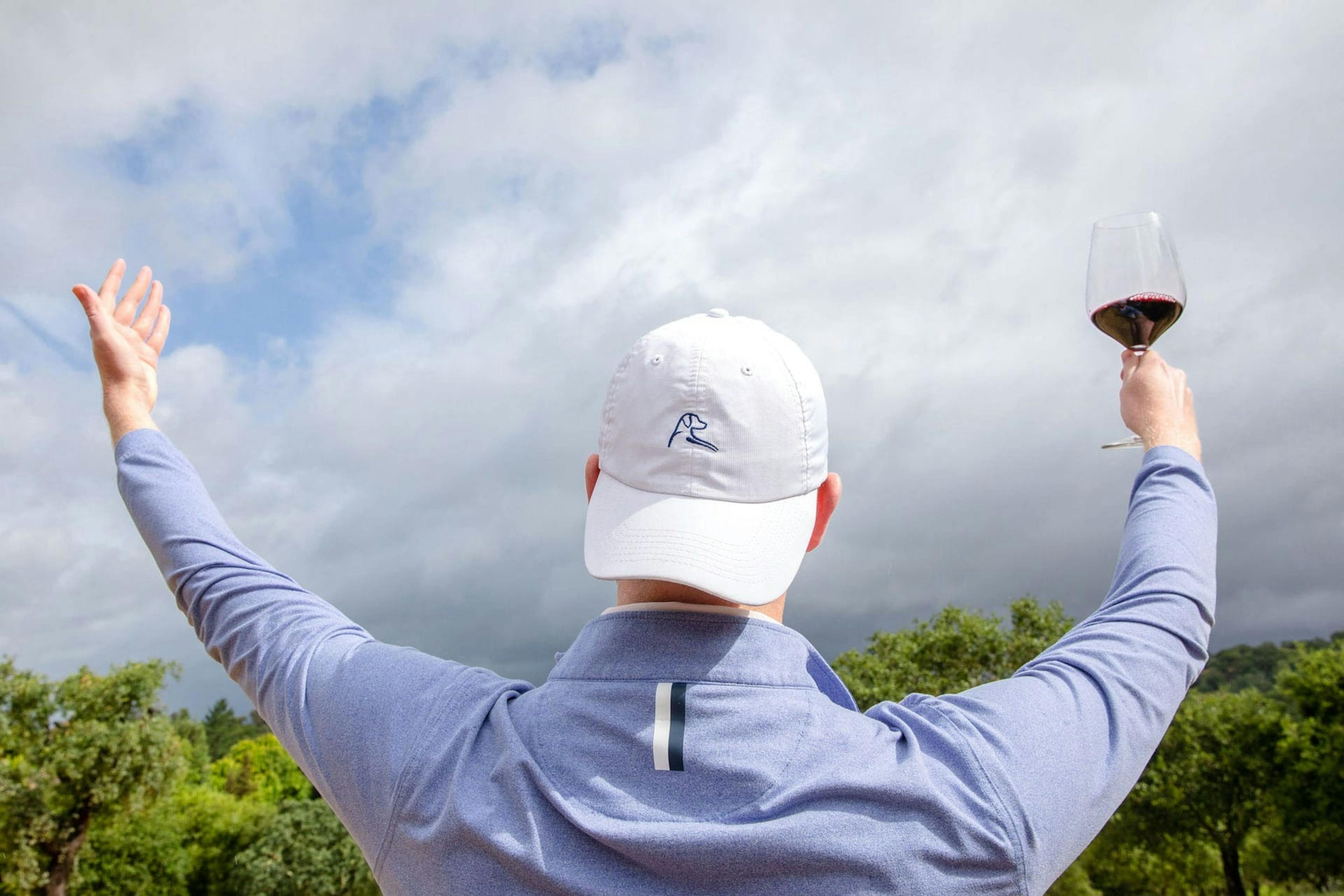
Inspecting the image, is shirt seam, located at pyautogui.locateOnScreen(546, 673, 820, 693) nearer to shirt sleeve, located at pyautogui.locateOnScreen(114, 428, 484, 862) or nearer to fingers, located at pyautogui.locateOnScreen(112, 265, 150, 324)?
shirt sleeve, located at pyautogui.locateOnScreen(114, 428, 484, 862)

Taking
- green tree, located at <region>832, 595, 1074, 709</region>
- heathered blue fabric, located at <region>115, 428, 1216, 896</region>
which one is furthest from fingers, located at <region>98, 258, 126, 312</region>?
green tree, located at <region>832, 595, 1074, 709</region>

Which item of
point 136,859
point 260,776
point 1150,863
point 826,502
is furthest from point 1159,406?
point 260,776

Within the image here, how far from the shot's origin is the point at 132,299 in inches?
110

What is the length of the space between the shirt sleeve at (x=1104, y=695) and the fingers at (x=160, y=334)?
2.29 m

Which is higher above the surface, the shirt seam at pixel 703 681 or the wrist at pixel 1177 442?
the wrist at pixel 1177 442

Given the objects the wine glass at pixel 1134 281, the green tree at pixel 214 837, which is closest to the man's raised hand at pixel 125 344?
the wine glass at pixel 1134 281

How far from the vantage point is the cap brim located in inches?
68.4

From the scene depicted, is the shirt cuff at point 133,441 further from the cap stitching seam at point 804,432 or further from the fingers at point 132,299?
the cap stitching seam at point 804,432

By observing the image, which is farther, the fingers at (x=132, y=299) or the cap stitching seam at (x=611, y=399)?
the fingers at (x=132, y=299)

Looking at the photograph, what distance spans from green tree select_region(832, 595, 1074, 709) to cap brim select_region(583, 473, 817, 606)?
28.1 meters

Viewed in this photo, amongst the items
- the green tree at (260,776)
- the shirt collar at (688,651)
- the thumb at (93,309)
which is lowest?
the shirt collar at (688,651)

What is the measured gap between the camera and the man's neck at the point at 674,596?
178cm

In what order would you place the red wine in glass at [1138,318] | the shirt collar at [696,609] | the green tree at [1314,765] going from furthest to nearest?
the green tree at [1314,765]
the red wine in glass at [1138,318]
the shirt collar at [696,609]

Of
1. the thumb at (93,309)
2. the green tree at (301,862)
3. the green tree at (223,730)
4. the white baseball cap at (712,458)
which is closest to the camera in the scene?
the white baseball cap at (712,458)
